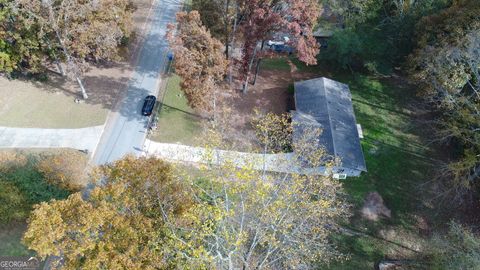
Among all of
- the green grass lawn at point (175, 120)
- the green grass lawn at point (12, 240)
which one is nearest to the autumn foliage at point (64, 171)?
the green grass lawn at point (12, 240)

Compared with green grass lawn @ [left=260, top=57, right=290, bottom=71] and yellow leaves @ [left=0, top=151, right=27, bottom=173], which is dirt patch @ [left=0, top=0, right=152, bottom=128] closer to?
yellow leaves @ [left=0, top=151, right=27, bottom=173]

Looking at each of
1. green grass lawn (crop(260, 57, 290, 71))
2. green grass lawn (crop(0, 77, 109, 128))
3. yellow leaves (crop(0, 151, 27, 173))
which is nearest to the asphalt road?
green grass lawn (crop(0, 77, 109, 128))

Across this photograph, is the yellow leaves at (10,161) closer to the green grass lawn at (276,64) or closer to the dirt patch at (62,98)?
the dirt patch at (62,98)

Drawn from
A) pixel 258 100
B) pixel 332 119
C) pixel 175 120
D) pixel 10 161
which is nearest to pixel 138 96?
pixel 175 120

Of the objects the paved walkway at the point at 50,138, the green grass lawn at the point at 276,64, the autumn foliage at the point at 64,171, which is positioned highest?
the green grass lawn at the point at 276,64

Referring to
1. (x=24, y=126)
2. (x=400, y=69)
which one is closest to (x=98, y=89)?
(x=24, y=126)
